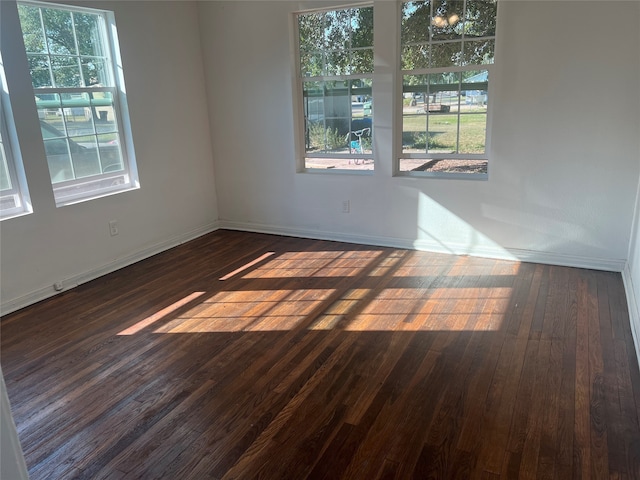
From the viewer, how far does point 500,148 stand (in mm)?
4039

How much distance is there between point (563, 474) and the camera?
6.08ft

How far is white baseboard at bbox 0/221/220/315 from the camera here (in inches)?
140

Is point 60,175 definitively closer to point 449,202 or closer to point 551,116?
point 449,202

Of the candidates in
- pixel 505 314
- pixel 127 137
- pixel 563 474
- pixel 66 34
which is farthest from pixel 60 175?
pixel 563 474

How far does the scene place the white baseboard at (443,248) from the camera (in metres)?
3.91

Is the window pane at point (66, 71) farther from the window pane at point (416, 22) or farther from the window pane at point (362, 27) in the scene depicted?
the window pane at point (416, 22)

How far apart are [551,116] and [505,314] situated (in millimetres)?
1734

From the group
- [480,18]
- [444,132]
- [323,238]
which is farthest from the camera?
[323,238]

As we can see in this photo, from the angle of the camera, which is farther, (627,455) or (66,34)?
(66,34)

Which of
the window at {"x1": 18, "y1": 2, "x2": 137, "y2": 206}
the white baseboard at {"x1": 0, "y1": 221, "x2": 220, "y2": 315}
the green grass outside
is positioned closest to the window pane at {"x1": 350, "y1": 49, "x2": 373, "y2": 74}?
the green grass outside

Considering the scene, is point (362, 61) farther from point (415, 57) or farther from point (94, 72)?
point (94, 72)

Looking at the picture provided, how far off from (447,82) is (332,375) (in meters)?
2.86

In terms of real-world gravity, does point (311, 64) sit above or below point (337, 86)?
above

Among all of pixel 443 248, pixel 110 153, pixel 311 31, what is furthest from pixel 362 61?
pixel 110 153
